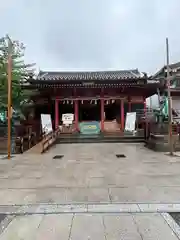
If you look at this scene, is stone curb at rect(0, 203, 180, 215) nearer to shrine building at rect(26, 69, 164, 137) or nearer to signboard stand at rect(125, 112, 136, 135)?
signboard stand at rect(125, 112, 136, 135)

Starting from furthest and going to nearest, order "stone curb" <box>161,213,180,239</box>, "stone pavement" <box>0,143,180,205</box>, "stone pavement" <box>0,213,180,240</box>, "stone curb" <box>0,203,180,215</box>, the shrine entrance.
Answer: the shrine entrance, "stone pavement" <box>0,143,180,205</box>, "stone curb" <box>0,203,180,215</box>, "stone curb" <box>161,213,180,239</box>, "stone pavement" <box>0,213,180,240</box>

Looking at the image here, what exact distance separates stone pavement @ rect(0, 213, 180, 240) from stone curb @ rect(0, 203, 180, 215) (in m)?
0.16

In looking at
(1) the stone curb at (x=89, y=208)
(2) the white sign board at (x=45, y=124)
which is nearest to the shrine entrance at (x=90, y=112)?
(2) the white sign board at (x=45, y=124)

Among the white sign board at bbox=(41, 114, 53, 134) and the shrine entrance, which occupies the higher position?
the shrine entrance

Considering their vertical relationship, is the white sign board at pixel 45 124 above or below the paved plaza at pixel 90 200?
above

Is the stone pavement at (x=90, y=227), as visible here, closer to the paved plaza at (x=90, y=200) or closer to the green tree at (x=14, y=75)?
the paved plaza at (x=90, y=200)

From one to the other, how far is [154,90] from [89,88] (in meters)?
4.81

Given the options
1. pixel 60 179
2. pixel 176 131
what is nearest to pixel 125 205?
pixel 60 179

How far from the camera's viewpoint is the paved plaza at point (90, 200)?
10.5 ft

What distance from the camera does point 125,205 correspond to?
4176 millimetres

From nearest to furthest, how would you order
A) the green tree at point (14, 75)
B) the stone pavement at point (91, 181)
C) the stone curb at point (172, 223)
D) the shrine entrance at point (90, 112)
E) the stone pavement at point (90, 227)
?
the stone pavement at point (90, 227)
the stone curb at point (172, 223)
the stone pavement at point (91, 181)
the green tree at point (14, 75)
the shrine entrance at point (90, 112)

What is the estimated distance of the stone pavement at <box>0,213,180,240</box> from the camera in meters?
3.04

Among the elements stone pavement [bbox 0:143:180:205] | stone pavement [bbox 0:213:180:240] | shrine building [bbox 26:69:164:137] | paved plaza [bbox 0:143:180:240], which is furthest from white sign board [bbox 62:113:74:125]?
stone pavement [bbox 0:213:180:240]

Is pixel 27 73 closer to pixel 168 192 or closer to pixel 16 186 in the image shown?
pixel 16 186
